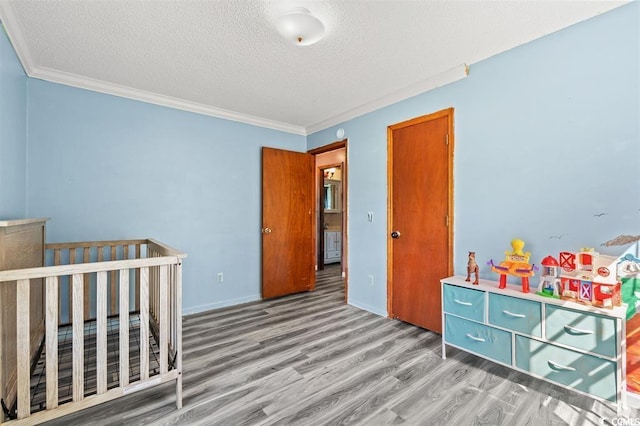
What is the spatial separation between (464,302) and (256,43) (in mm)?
2511

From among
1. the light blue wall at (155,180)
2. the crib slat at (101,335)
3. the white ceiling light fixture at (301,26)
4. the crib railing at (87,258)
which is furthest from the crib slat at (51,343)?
the white ceiling light fixture at (301,26)

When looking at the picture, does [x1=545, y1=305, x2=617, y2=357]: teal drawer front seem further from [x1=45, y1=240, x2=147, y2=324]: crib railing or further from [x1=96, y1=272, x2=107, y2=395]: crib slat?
[x1=45, y1=240, x2=147, y2=324]: crib railing

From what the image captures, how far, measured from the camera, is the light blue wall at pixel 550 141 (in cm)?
177

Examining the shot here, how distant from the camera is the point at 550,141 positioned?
2.05 metres

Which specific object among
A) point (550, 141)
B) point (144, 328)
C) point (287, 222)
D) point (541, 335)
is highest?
point (550, 141)

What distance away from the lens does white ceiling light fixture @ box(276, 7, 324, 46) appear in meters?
1.77

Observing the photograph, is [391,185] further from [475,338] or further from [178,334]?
[178,334]

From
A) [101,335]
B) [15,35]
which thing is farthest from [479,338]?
[15,35]

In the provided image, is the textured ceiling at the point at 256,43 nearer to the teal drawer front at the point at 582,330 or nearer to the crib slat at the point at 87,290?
the crib slat at the point at 87,290

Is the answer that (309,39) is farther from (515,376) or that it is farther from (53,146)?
(515,376)

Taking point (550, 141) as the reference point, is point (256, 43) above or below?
above

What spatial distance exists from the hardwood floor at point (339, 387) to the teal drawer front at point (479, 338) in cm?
15

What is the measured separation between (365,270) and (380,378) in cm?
151

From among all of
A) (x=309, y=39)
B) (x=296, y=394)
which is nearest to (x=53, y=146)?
(x=309, y=39)
